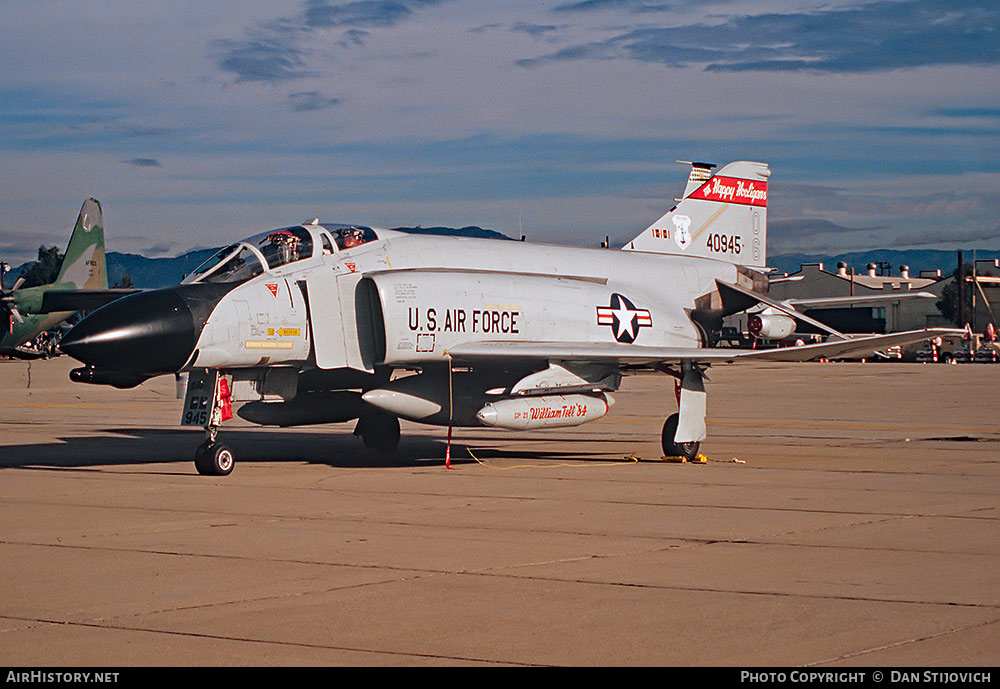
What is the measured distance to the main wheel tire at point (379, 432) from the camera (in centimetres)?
1541

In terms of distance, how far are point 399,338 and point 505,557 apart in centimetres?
574

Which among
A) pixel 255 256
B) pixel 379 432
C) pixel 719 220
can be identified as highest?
pixel 719 220

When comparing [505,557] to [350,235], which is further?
[350,235]

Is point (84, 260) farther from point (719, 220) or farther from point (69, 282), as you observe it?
point (719, 220)

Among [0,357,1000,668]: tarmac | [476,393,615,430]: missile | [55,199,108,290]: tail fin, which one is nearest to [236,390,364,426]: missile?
[0,357,1000,668]: tarmac

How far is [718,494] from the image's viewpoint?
10.9 meters

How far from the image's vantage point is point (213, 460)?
40.4 ft

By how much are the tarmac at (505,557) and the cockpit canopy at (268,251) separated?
2.32 metres

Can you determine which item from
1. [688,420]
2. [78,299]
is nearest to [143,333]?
[688,420]

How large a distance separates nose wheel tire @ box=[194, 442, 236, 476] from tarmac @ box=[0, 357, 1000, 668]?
345 millimetres

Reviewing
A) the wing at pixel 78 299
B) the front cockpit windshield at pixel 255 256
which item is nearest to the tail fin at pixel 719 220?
the front cockpit windshield at pixel 255 256

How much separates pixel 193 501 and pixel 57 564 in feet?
10.3
